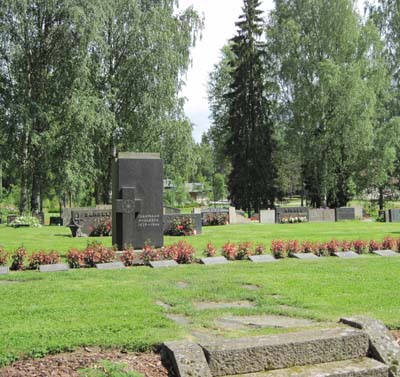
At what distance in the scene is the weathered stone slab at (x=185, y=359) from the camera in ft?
15.1

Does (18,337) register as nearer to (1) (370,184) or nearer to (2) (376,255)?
(2) (376,255)

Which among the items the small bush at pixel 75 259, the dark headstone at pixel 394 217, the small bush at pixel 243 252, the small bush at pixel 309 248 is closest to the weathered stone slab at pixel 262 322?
the small bush at pixel 75 259

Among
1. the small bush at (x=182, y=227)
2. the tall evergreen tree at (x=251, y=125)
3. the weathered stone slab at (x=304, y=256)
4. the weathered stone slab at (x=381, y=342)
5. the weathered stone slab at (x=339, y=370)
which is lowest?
the weathered stone slab at (x=339, y=370)

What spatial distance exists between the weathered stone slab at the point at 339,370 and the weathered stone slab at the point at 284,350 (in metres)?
0.07

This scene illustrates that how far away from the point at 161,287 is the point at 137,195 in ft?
18.6

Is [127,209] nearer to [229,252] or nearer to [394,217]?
[229,252]

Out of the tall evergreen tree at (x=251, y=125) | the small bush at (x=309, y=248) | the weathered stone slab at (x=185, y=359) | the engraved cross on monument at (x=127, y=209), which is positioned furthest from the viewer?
the tall evergreen tree at (x=251, y=125)

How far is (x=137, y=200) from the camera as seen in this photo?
1377cm

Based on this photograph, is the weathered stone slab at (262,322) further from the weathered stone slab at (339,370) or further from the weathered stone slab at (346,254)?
the weathered stone slab at (346,254)

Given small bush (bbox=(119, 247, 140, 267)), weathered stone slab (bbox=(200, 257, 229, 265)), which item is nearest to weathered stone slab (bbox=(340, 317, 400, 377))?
weathered stone slab (bbox=(200, 257, 229, 265))

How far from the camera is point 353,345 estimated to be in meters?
5.35

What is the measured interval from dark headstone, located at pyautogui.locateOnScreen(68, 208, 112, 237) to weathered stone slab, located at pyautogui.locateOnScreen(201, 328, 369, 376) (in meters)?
15.8

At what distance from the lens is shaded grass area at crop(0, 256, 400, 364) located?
5441 millimetres

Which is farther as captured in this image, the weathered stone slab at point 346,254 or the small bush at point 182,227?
the small bush at point 182,227
